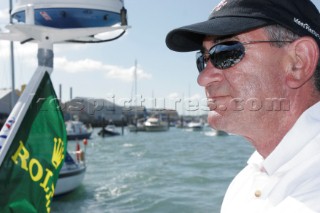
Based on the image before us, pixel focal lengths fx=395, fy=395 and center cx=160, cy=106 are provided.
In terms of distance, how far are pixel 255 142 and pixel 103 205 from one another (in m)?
12.8

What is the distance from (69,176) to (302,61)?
1327 centimetres

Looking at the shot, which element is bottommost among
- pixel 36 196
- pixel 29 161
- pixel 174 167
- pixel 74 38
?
pixel 174 167

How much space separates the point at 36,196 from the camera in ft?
7.27

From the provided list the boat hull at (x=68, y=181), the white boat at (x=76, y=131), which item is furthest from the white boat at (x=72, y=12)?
the white boat at (x=76, y=131)

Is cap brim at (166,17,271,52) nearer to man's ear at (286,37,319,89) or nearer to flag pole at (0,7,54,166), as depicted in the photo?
man's ear at (286,37,319,89)

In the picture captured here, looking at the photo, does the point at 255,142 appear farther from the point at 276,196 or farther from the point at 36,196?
the point at 36,196

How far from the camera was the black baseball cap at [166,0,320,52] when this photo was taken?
50.1 inches

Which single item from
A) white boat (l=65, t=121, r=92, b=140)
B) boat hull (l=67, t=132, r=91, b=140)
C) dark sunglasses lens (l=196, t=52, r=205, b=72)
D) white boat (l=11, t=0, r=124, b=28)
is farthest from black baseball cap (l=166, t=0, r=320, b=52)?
white boat (l=65, t=121, r=92, b=140)

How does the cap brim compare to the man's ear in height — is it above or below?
above

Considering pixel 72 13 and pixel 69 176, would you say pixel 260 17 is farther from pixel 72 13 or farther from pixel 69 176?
pixel 69 176

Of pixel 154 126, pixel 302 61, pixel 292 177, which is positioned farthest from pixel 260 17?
pixel 154 126

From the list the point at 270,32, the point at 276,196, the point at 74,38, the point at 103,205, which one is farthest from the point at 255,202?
the point at 103,205

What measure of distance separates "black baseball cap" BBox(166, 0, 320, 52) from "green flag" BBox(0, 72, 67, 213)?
46.2 inches

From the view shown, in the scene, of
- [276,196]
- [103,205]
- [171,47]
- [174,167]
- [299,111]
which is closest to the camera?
[276,196]
